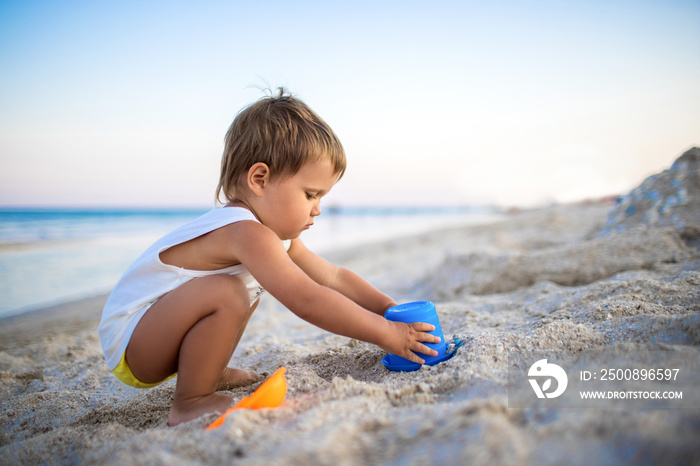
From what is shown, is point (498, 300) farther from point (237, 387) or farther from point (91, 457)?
point (91, 457)

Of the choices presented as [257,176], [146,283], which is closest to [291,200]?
[257,176]

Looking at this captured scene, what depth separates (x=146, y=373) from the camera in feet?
4.98

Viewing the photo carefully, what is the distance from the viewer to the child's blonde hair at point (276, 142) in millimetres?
1625

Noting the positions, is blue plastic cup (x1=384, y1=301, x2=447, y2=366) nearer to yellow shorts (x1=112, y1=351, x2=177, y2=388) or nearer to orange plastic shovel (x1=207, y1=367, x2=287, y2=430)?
orange plastic shovel (x1=207, y1=367, x2=287, y2=430)

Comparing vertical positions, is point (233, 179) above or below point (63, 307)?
above

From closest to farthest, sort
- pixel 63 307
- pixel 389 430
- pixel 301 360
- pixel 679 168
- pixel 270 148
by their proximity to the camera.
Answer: pixel 389 430
pixel 270 148
pixel 301 360
pixel 679 168
pixel 63 307

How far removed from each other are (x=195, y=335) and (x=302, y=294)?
404 mm

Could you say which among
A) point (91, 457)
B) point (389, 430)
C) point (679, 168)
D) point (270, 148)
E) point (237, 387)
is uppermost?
point (679, 168)

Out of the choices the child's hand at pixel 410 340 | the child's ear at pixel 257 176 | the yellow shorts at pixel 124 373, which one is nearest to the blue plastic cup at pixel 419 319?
the child's hand at pixel 410 340

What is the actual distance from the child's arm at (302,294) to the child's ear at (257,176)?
20 cm

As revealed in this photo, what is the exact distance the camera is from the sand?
80cm

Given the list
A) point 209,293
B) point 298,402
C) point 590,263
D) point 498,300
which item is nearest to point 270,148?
point 209,293

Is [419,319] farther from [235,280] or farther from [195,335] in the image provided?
[195,335]

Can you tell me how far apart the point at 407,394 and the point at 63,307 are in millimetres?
4524
